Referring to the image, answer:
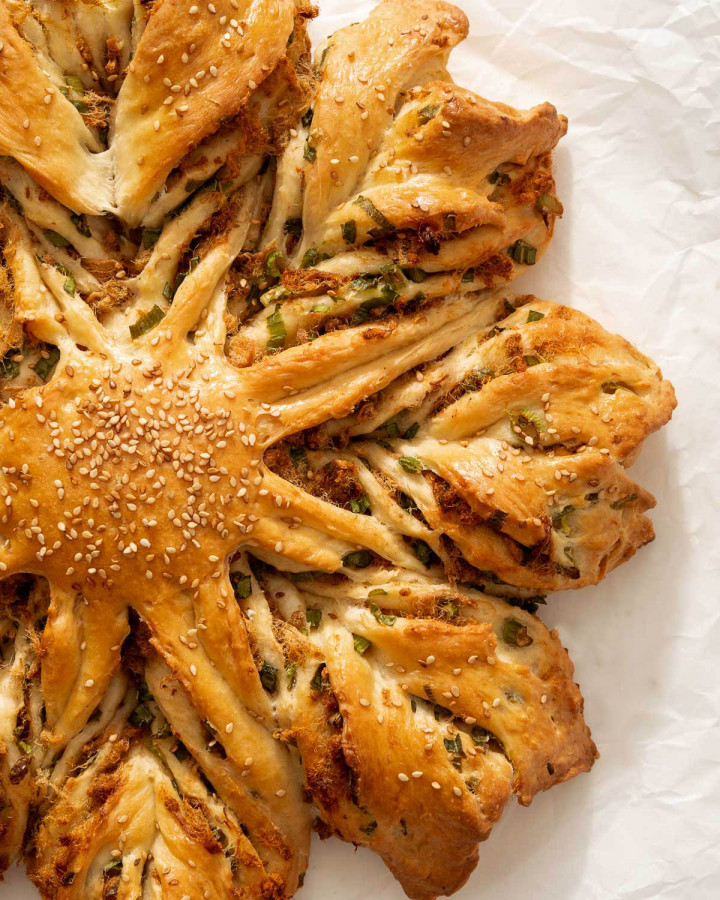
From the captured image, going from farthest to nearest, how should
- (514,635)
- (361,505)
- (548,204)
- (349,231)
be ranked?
(548,204) < (514,635) < (361,505) < (349,231)

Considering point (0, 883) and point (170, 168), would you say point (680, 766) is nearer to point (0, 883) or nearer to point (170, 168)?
point (0, 883)

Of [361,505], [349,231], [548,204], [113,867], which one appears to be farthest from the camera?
[548,204]

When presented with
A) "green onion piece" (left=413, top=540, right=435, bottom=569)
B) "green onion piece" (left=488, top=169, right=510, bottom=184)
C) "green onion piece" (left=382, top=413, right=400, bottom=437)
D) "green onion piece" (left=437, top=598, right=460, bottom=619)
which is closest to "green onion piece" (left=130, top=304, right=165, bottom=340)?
"green onion piece" (left=382, top=413, right=400, bottom=437)

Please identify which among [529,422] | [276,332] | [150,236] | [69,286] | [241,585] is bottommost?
[241,585]

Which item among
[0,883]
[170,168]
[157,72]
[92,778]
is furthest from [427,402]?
[0,883]

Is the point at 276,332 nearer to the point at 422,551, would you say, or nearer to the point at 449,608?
the point at 422,551

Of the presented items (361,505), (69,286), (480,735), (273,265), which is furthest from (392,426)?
(69,286)

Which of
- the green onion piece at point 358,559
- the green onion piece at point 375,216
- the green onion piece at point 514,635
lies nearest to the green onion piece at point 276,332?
the green onion piece at point 375,216
